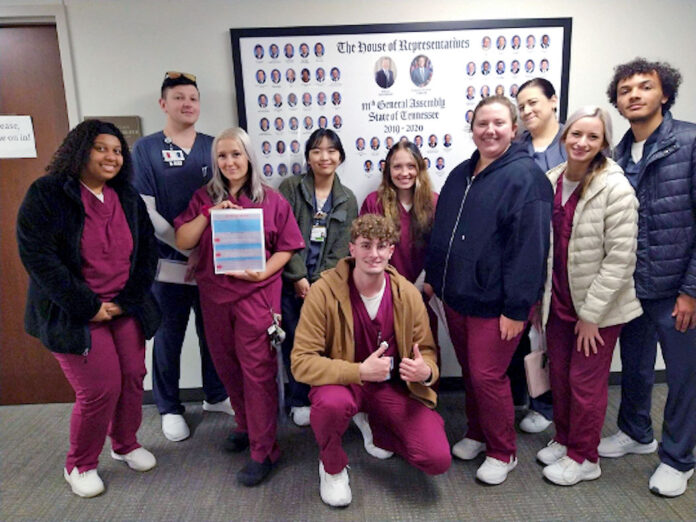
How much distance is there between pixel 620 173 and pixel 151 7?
246 centimetres

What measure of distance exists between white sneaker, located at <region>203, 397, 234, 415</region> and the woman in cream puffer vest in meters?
1.74

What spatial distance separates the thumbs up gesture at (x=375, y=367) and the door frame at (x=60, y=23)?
211 centimetres

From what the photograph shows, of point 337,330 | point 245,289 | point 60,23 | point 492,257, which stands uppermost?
point 60,23

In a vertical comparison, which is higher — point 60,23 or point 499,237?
point 60,23

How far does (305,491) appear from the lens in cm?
201

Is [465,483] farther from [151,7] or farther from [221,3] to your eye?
[151,7]

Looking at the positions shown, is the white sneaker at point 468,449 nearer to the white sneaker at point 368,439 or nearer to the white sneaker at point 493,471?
the white sneaker at point 493,471

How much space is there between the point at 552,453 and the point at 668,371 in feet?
2.07

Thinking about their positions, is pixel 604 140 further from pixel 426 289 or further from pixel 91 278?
pixel 91 278

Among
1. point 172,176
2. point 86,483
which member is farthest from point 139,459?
point 172,176

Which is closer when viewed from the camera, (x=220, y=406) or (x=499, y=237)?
(x=499, y=237)

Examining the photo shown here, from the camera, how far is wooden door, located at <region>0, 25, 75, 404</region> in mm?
2514

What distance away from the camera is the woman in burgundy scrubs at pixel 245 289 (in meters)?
1.99

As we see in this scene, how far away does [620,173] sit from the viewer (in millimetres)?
1772
